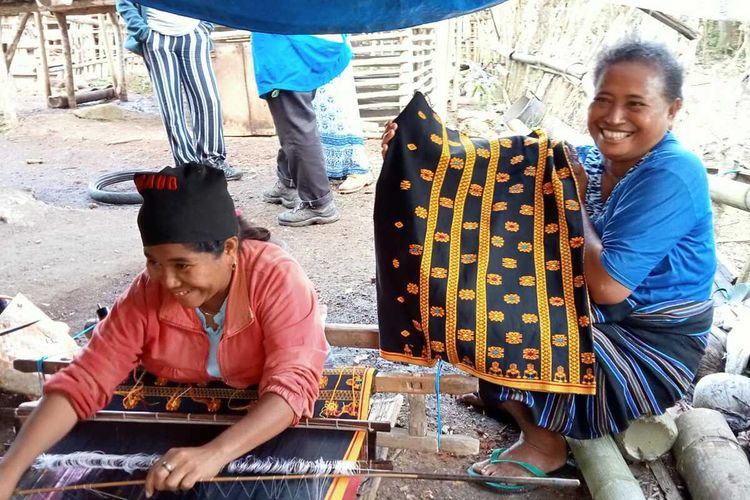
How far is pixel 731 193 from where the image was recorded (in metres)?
3.65

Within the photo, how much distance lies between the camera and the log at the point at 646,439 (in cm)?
233

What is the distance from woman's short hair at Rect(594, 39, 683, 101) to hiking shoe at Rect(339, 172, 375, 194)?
3.68m

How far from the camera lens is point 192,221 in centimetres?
170

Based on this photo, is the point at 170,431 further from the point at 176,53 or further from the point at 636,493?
the point at 176,53

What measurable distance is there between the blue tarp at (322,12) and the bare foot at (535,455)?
148 centimetres

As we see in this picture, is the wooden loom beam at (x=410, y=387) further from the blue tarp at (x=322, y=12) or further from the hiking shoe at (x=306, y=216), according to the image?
the hiking shoe at (x=306, y=216)

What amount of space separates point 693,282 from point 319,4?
146 cm

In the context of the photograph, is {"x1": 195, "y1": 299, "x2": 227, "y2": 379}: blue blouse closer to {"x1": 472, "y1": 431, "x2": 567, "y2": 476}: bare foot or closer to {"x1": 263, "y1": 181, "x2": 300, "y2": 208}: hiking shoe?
{"x1": 472, "y1": 431, "x2": 567, "y2": 476}: bare foot

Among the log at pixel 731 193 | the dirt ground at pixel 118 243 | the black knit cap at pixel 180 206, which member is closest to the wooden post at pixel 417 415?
the dirt ground at pixel 118 243

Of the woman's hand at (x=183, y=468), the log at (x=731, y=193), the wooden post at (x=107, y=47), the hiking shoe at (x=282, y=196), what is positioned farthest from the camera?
the wooden post at (x=107, y=47)

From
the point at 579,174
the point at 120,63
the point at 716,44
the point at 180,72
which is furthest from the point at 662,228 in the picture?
the point at 120,63

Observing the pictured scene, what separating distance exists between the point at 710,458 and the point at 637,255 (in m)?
0.80

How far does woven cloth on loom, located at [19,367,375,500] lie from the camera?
1797mm

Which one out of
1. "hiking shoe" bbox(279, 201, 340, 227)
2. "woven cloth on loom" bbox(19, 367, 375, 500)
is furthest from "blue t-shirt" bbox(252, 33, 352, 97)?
"woven cloth on loom" bbox(19, 367, 375, 500)
